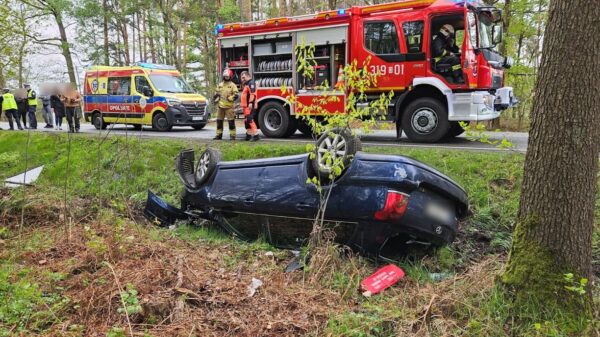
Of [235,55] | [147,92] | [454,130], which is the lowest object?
[454,130]

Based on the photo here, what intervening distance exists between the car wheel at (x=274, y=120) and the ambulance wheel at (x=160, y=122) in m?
4.34

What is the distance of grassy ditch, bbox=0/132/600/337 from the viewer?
2.73 m

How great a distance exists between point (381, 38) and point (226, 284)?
705 cm

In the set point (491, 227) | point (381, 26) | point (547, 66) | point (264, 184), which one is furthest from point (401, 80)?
point (547, 66)

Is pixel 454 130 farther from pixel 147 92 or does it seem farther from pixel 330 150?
pixel 147 92

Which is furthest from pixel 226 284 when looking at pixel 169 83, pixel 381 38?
pixel 169 83

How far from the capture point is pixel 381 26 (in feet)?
29.4

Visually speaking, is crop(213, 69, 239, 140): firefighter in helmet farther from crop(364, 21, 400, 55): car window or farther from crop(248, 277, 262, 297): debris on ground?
crop(248, 277, 262, 297): debris on ground

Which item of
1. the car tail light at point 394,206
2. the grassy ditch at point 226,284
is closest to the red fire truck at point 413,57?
the grassy ditch at point 226,284

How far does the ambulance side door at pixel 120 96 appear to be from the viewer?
14.6 m

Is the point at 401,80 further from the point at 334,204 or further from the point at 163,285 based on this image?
the point at 163,285

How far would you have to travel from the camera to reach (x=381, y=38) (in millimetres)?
8984

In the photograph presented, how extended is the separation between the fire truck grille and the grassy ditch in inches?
335

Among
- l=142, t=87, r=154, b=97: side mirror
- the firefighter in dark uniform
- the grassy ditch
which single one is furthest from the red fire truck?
l=142, t=87, r=154, b=97: side mirror
